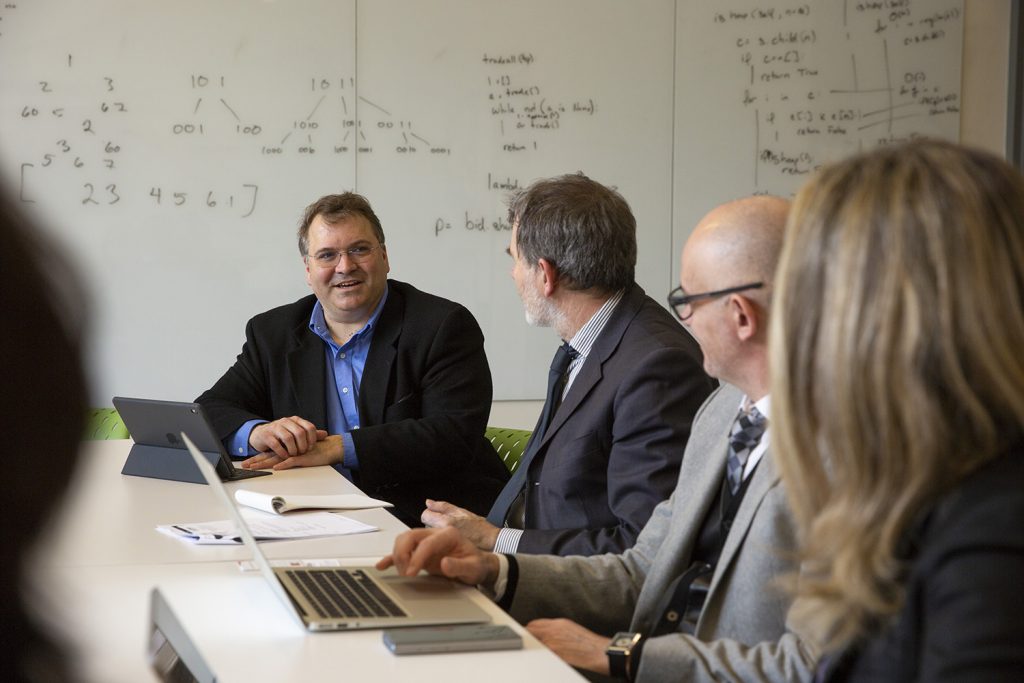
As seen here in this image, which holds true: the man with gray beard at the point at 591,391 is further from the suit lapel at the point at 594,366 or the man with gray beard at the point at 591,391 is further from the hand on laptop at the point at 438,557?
the hand on laptop at the point at 438,557

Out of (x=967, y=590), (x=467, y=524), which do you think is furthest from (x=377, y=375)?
(x=967, y=590)

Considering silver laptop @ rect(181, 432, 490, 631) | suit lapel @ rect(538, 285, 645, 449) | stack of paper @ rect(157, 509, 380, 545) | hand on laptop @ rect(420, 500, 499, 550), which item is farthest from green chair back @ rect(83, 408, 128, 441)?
silver laptop @ rect(181, 432, 490, 631)

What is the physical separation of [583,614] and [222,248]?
288 cm

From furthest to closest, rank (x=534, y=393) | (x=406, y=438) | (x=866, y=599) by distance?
(x=534, y=393) → (x=406, y=438) → (x=866, y=599)

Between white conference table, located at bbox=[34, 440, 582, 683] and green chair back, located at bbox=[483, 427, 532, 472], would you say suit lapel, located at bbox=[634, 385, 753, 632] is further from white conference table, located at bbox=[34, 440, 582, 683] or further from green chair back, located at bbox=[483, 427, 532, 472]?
green chair back, located at bbox=[483, 427, 532, 472]

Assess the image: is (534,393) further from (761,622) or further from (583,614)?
(761,622)

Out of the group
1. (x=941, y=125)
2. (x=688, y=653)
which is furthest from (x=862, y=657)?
(x=941, y=125)

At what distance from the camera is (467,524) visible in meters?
2.50

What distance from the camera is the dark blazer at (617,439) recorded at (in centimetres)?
237

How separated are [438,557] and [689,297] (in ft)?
2.02

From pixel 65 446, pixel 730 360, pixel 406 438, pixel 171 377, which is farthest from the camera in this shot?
pixel 171 377

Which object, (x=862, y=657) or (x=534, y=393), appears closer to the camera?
(x=862, y=657)

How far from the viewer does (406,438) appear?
3322 mm

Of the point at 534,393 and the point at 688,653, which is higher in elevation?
the point at 688,653
